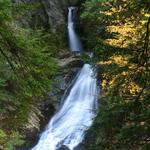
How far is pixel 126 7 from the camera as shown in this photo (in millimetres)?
5828

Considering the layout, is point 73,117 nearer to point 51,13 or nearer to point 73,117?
point 73,117

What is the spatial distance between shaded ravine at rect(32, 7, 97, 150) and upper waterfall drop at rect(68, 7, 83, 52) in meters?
4.35

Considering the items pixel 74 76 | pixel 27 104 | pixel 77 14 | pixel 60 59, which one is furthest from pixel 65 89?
pixel 27 104

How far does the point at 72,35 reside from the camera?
3225 centimetres

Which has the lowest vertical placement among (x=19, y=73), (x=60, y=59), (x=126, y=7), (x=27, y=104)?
(x=60, y=59)

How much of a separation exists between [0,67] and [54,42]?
21.4m

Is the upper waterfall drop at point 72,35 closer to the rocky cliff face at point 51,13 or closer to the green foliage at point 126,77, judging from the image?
the rocky cliff face at point 51,13

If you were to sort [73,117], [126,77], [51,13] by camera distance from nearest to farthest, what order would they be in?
[126,77] < [73,117] < [51,13]

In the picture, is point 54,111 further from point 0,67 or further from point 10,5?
point 10,5

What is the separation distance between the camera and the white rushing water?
21266mm

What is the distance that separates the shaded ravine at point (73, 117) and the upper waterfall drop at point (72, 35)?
4.35m

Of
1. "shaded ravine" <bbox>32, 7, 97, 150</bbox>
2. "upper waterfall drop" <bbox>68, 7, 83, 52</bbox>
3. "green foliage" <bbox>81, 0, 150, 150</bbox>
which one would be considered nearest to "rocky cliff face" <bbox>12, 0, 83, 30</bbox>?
"upper waterfall drop" <bbox>68, 7, 83, 52</bbox>

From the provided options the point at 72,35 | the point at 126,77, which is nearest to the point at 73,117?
the point at 72,35

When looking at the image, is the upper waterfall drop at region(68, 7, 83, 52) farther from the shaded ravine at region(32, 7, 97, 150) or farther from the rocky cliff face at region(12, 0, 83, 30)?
the shaded ravine at region(32, 7, 97, 150)
